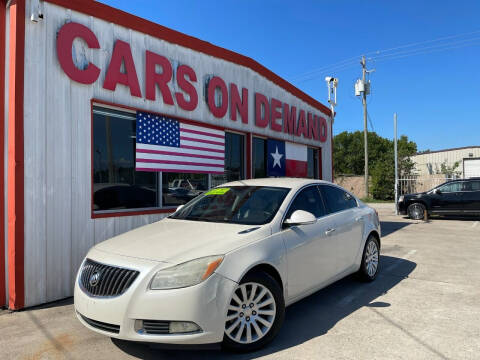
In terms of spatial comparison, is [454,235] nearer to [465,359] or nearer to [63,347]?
[465,359]

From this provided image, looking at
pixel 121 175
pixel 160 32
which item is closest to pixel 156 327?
pixel 121 175

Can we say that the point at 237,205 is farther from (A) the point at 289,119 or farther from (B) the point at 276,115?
(A) the point at 289,119

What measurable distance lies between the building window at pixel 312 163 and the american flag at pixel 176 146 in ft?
16.2

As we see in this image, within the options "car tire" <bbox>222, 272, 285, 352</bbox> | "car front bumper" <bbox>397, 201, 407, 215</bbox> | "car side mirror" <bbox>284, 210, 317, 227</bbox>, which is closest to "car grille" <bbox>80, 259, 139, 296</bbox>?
"car tire" <bbox>222, 272, 285, 352</bbox>

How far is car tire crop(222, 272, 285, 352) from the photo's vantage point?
10.3ft

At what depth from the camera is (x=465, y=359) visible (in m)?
3.10

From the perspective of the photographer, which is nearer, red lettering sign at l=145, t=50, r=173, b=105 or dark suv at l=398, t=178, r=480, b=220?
red lettering sign at l=145, t=50, r=173, b=105

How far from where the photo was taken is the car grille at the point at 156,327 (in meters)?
2.89

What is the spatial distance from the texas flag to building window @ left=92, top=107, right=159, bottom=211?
425 centimetres

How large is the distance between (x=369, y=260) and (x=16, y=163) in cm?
504

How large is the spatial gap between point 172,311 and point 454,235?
9.92m

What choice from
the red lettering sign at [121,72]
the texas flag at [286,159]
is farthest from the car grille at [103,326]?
the texas flag at [286,159]

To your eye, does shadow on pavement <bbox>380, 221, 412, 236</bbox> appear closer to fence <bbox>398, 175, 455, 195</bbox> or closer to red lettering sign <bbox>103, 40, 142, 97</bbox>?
red lettering sign <bbox>103, 40, 142, 97</bbox>

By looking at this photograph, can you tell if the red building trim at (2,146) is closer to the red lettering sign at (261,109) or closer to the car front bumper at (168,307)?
the car front bumper at (168,307)
